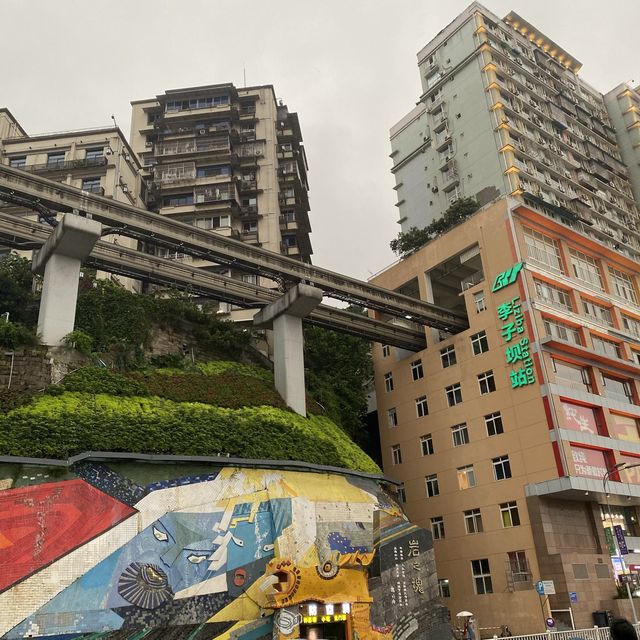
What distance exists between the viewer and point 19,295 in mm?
32219

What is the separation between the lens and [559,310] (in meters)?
39.0

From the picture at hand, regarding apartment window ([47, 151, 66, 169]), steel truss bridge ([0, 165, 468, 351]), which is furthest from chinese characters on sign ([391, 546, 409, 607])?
apartment window ([47, 151, 66, 169])

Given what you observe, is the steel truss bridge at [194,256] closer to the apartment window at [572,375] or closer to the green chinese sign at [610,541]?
the apartment window at [572,375]

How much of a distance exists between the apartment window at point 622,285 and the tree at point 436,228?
1148 cm

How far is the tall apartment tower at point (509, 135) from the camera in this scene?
189 feet

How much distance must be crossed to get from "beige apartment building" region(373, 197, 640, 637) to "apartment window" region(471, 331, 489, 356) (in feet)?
0.39

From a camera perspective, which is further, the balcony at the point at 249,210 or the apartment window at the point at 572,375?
the balcony at the point at 249,210

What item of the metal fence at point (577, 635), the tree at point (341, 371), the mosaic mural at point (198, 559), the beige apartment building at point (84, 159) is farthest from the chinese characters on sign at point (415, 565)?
the beige apartment building at point (84, 159)

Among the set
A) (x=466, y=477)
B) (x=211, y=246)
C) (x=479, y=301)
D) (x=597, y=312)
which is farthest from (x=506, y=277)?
(x=211, y=246)

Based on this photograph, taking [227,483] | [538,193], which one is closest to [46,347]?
[227,483]

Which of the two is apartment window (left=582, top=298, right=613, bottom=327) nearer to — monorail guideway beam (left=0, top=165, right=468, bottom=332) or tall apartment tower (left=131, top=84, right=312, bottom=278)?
monorail guideway beam (left=0, top=165, right=468, bottom=332)

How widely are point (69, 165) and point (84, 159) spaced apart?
138 centimetres

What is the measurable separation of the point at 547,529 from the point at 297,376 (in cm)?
1541

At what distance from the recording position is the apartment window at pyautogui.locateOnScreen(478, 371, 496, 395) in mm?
38094
